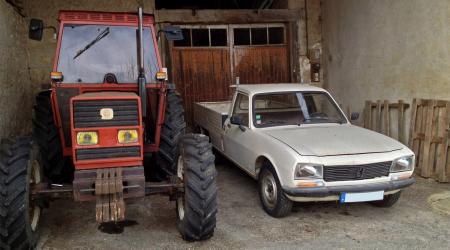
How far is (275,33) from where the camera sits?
32.2 ft

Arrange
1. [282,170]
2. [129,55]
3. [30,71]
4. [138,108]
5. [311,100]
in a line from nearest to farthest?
[138,108]
[282,170]
[129,55]
[311,100]
[30,71]

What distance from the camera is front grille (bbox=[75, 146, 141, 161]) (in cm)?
374

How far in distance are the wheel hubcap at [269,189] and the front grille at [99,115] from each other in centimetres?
175

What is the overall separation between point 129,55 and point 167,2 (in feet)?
20.8

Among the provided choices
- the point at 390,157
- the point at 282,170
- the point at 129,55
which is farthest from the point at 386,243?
the point at 129,55

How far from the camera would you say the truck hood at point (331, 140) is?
4.45 meters

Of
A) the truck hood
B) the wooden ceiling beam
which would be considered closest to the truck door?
the truck hood

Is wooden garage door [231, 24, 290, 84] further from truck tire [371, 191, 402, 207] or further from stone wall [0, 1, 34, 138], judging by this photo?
truck tire [371, 191, 402, 207]

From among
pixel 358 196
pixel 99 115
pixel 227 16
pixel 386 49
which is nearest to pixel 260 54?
pixel 227 16

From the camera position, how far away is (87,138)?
3.76m

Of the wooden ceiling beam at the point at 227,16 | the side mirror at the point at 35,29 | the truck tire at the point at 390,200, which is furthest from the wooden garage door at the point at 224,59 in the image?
the truck tire at the point at 390,200

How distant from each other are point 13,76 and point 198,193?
4784mm

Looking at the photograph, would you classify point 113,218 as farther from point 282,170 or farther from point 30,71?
point 30,71

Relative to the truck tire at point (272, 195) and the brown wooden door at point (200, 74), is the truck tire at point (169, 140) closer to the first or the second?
the truck tire at point (272, 195)
